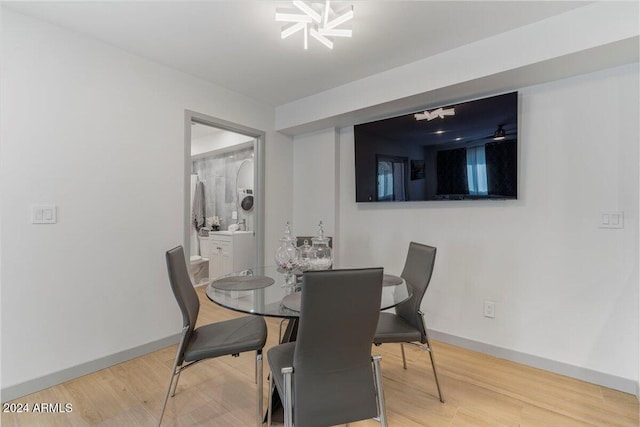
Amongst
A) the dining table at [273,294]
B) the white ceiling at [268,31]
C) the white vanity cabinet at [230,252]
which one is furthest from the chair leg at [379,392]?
the white vanity cabinet at [230,252]

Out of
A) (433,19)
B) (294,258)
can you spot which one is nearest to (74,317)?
(294,258)

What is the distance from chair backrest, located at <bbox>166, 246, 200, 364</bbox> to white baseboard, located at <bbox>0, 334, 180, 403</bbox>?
3.59 ft

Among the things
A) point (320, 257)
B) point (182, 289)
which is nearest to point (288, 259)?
point (320, 257)

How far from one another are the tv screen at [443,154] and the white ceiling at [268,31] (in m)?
0.54

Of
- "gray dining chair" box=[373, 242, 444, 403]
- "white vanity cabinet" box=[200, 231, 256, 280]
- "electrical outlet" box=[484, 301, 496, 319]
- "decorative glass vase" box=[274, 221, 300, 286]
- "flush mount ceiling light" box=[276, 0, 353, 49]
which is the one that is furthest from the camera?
"white vanity cabinet" box=[200, 231, 256, 280]

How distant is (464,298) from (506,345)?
457 millimetres

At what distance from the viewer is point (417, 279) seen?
6.66ft

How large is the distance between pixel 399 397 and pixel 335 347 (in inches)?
42.4

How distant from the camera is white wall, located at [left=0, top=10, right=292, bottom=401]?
6.37 feet

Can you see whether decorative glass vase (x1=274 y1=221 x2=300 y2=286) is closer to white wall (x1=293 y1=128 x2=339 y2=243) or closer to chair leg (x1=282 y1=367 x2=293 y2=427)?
chair leg (x1=282 y1=367 x2=293 y2=427)

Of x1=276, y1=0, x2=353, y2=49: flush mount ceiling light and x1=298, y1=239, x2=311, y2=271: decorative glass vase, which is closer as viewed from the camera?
x1=276, y1=0, x2=353, y2=49: flush mount ceiling light

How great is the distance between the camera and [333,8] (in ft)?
6.33

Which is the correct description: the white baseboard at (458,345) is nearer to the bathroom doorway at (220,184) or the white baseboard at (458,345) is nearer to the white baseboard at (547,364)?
the white baseboard at (547,364)

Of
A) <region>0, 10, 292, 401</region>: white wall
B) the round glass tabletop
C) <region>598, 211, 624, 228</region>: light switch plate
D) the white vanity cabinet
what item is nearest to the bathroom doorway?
the white vanity cabinet
